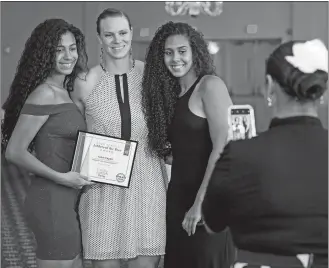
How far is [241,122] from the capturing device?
2.17 metres

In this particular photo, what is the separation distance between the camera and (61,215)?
249 centimetres

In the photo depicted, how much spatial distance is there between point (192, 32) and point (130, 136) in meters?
0.47

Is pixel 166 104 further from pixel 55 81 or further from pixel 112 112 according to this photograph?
pixel 55 81

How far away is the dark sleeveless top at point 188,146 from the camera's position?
93.8 inches

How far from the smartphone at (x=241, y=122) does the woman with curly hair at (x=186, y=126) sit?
0.36 ft

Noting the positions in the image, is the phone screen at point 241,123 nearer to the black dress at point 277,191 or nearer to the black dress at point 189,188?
the black dress at point 189,188

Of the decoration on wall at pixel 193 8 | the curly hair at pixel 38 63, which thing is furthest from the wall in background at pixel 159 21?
the curly hair at pixel 38 63

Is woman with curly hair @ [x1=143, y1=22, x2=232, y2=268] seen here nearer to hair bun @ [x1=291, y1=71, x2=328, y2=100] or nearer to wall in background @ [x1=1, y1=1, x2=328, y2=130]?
hair bun @ [x1=291, y1=71, x2=328, y2=100]

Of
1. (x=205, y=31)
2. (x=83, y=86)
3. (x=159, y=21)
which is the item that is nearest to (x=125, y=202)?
(x=83, y=86)

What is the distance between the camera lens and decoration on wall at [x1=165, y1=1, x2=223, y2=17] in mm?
5070

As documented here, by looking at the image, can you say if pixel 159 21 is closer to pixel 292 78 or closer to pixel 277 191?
pixel 292 78

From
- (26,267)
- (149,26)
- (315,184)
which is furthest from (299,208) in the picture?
(149,26)

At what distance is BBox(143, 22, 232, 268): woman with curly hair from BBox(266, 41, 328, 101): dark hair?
65 cm

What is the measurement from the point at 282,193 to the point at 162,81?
1044 mm
